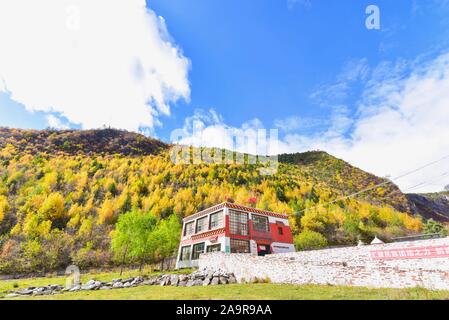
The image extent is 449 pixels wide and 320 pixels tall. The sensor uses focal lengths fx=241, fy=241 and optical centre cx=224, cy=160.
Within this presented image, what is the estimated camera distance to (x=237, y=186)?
90625 millimetres

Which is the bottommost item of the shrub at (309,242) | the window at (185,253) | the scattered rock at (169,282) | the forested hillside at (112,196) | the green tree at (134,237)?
the scattered rock at (169,282)

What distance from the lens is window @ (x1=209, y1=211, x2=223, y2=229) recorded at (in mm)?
31375

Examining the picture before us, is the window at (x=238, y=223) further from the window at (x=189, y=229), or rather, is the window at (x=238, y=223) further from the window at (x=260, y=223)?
the window at (x=189, y=229)

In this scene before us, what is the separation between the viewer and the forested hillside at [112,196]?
48.8 m

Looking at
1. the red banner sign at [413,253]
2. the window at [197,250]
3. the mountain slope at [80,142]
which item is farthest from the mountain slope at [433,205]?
the mountain slope at [80,142]

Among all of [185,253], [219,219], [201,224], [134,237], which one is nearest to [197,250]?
[185,253]

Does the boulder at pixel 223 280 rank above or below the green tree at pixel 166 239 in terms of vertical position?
below

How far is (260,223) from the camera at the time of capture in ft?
111

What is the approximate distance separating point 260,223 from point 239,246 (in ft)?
17.5

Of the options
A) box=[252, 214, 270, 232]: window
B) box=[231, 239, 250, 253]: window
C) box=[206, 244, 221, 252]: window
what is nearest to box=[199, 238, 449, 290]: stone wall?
box=[206, 244, 221, 252]: window

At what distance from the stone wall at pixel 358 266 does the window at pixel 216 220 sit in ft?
22.9

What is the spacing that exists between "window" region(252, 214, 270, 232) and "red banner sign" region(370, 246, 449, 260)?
46.0 feet

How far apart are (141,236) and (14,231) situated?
38.2 m
